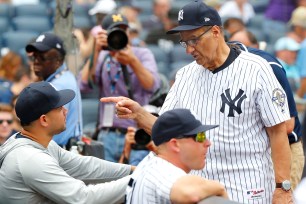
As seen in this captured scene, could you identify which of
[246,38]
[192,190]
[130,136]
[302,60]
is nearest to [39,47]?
[130,136]

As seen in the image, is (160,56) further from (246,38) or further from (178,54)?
(246,38)

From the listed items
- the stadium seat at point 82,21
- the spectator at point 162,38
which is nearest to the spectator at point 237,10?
the spectator at point 162,38

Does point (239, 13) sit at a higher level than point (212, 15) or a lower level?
lower

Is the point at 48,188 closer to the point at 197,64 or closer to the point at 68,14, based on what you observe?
the point at 197,64

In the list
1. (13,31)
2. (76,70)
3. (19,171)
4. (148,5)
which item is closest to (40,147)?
(19,171)

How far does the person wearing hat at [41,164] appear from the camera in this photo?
Answer: 5.40 meters

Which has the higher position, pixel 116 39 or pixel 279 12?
pixel 116 39

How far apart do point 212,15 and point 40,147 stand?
1351 mm

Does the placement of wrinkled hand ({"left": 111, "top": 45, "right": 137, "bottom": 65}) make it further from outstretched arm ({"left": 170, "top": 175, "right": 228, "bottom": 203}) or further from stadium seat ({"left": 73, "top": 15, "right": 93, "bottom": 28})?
stadium seat ({"left": 73, "top": 15, "right": 93, "bottom": 28})

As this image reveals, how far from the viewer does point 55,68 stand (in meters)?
8.17

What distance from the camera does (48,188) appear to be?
5398 millimetres

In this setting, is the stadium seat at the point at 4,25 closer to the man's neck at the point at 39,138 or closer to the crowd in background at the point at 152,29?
the crowd in background at the point at 152,29

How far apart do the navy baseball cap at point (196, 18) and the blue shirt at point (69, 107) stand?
2.04m

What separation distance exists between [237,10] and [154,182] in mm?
11033
